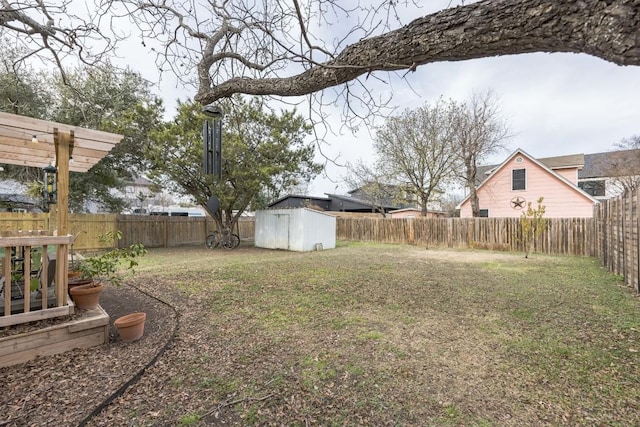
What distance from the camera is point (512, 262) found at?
8.20m

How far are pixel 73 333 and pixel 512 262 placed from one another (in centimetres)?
937

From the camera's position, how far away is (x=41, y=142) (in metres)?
3.31

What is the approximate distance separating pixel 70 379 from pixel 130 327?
651mm

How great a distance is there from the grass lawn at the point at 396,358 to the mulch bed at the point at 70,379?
0.20m

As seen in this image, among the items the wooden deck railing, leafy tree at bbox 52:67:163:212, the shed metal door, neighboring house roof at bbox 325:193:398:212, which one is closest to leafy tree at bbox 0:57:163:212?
leafy tree at bbox 52:67:163:212

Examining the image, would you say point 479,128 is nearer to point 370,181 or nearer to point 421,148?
point 421,148

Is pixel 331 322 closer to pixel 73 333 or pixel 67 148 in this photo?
pixel 73 333

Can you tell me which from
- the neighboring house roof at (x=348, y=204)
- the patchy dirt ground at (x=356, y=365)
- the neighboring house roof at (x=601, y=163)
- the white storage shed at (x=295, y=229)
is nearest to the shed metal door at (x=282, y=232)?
the white storage shed at (x=295, y=229)

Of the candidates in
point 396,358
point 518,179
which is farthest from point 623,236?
point 518,179

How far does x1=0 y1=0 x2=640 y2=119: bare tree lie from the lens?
48.5 inches

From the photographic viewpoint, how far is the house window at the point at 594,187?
707 inches

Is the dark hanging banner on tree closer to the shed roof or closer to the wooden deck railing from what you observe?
the shed roof

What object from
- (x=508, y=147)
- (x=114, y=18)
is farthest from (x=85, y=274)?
(x=508, y=147)

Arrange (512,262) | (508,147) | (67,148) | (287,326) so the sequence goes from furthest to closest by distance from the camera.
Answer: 1. (508,147)
2. (512,262)
3. (287,326)
4. (67,148)
